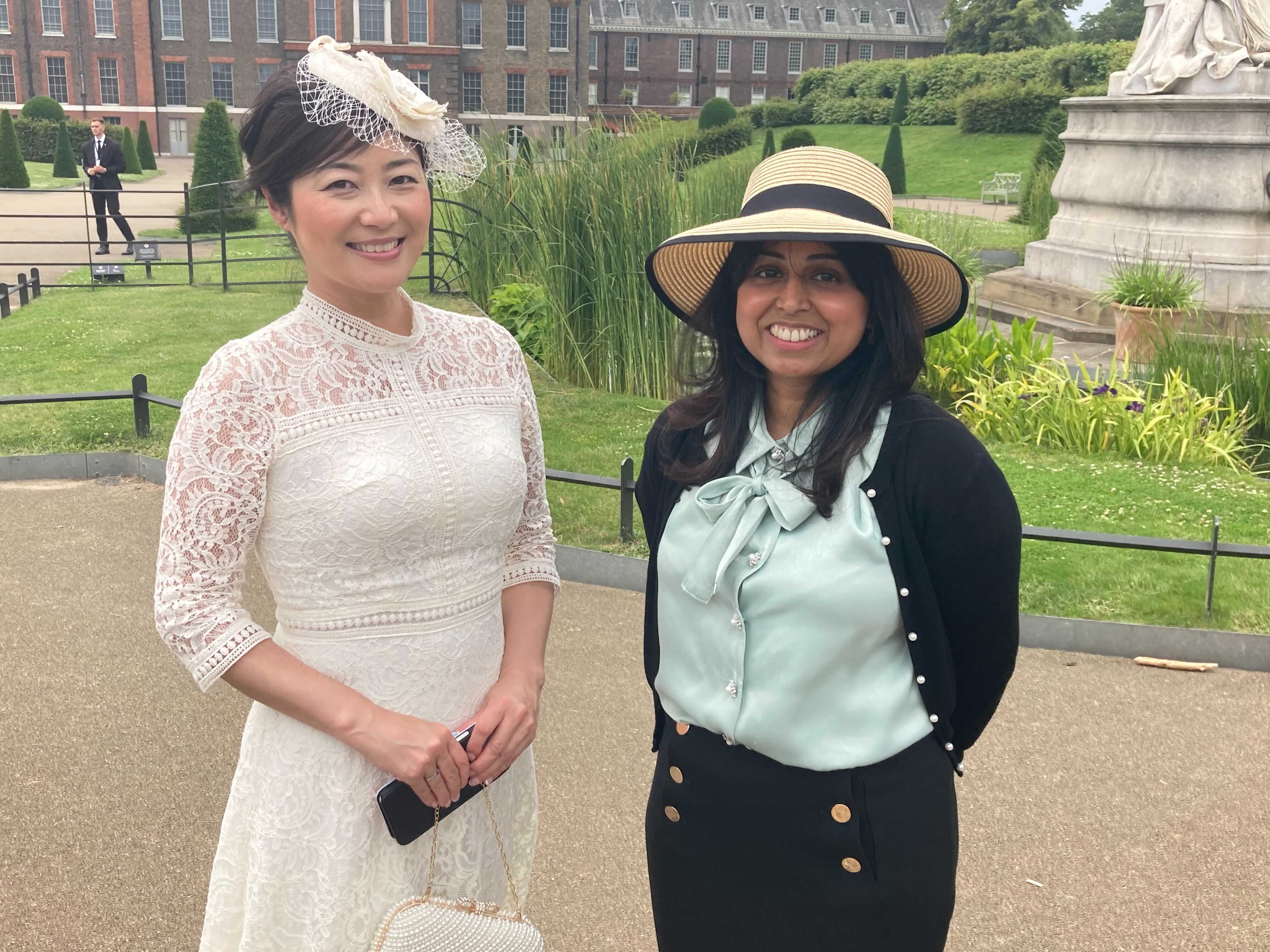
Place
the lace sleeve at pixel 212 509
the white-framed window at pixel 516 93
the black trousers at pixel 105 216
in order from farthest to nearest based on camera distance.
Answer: the white-framed window at pixel 516 93 < the black trousers at pixel 105 216 < the lace sleeve at pixel 212 509

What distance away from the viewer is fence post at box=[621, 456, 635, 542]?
5.39 m

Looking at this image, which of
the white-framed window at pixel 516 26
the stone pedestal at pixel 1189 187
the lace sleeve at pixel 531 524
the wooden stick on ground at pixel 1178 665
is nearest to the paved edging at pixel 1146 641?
the wooden stick on ground at pixel 1178 665

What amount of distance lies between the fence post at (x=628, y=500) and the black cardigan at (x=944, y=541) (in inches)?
139

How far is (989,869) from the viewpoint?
3.17 meters

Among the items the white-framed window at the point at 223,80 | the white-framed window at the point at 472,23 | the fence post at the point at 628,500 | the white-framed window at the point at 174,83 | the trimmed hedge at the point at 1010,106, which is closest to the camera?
the fence post at the point at 628,500

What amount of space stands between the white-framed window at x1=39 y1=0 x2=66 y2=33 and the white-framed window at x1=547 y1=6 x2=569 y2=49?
67.8ft

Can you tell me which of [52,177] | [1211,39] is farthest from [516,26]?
[1211,39]

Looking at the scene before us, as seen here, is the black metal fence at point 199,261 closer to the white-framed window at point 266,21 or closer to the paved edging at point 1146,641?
the paved edging at point 1146,641

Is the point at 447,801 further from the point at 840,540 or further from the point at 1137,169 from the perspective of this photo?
the point at 1137,169

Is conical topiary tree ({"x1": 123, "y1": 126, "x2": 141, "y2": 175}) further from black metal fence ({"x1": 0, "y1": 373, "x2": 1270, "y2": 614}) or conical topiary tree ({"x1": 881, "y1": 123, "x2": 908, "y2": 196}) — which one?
black metal fence ({"x1": 0, "y1": 373, "x2": 1270, "y2": 614})

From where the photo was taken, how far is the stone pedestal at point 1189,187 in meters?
10.6

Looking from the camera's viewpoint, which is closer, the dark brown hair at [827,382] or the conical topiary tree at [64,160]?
the dark brown hair at [827,382]

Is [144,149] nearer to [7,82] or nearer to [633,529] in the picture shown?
[7,82]

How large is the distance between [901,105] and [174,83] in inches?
1240
